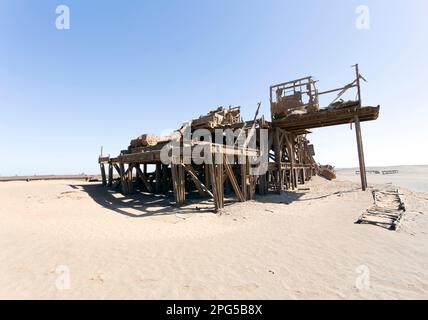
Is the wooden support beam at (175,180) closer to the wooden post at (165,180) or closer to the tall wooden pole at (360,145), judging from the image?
the wooden post at (165,180)

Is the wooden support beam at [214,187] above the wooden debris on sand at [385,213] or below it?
above

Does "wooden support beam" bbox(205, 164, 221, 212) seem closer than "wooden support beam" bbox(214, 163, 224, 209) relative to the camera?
Yes

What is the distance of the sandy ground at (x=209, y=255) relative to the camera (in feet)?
11.9

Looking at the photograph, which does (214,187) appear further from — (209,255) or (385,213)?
(385,213)

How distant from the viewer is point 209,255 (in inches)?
201

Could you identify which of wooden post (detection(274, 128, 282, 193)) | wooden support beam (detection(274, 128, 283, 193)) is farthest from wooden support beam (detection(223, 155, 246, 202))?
wooden support beam (detection(274, 128, 283, 193))

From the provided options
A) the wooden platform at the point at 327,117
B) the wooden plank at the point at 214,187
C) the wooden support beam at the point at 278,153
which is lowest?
the wooden plank at the point at 214,187

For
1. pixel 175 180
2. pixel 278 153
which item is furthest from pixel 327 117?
pixel 175 180

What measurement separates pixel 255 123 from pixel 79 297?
42.2 feet

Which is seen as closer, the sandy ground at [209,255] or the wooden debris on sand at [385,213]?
the sandy ground at [209,255]

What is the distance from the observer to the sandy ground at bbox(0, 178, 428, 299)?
143 inches

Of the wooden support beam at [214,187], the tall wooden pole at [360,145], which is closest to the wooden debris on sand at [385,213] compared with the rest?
the tall wooden pole at [360,145]

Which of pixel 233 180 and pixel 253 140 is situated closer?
pixel 233 180

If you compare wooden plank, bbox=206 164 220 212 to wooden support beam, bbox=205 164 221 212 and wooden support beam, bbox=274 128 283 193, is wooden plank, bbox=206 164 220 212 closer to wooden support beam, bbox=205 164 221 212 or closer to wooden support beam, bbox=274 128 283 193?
wooden support beam, bbox=205 164 221 212
